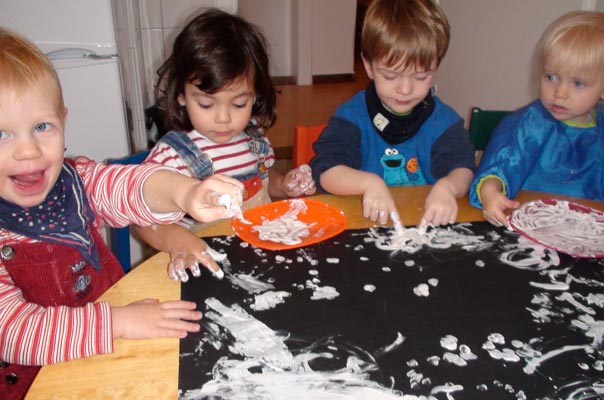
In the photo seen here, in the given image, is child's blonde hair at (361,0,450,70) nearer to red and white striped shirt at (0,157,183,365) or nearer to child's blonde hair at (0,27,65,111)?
child's blonde hair at (0,27,65,111)

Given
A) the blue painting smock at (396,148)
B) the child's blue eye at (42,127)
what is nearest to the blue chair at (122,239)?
the child's blue eye at (42,127)

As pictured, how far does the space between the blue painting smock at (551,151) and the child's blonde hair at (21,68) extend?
39.5 inches

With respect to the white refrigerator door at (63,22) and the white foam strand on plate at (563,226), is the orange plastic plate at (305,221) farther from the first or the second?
the white refrigerator door at (63,22)

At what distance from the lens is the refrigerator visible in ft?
→ 5.68

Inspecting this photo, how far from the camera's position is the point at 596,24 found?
1.17 m

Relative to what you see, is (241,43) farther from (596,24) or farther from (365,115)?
(596,24)

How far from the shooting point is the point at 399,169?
4.58 feet

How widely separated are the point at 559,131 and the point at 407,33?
51cm

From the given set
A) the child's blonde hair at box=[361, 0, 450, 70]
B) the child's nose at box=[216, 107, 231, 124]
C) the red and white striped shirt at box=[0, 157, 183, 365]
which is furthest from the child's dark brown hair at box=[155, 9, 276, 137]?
the red and white striped shirt at box=[0, 157, 183, 365]

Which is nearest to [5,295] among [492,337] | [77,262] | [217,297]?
[77,262]

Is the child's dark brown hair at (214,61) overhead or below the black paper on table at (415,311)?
overhead

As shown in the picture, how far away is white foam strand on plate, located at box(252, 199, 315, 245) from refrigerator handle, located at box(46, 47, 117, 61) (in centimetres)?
118

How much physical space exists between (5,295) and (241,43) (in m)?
0.75

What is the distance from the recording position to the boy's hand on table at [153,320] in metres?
0.66
